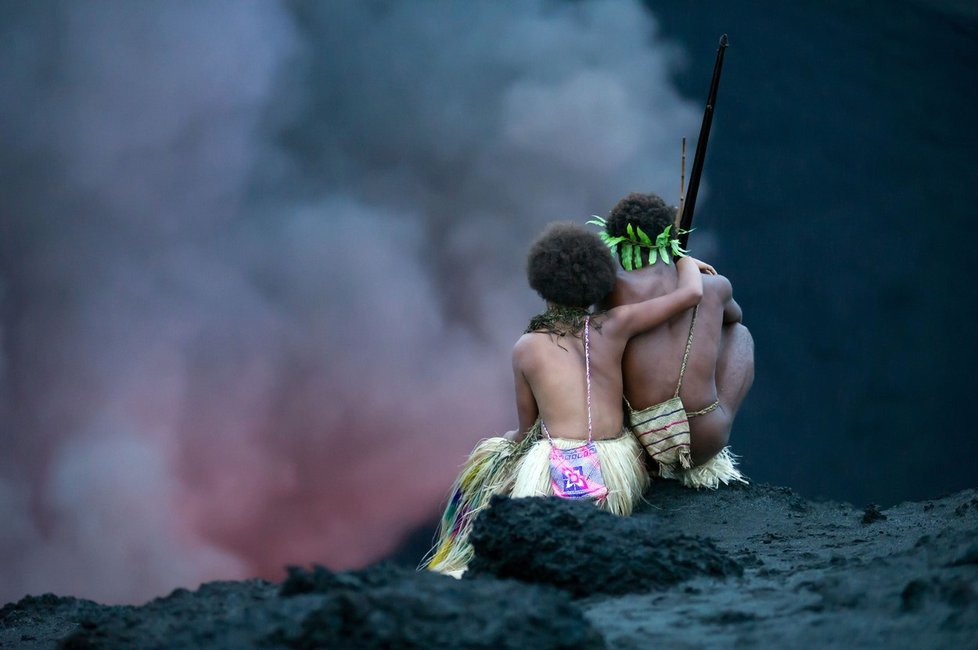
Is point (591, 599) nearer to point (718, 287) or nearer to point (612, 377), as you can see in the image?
point (612, 377)

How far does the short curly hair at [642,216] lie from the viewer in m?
4.77

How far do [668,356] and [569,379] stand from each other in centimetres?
55

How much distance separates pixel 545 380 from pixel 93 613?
2039 mm

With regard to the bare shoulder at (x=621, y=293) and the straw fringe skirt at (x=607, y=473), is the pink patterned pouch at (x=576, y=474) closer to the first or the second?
the straw fringe skirt at (x=607, y=473)

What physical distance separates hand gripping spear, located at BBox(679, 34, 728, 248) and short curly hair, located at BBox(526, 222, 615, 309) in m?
0.66

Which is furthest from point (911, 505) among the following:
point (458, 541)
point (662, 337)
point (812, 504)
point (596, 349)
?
point (458, 541)

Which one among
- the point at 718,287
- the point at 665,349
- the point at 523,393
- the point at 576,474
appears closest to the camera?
the point at 576,474

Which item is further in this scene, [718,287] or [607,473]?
[718,287]

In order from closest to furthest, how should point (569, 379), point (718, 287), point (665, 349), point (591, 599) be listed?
1. point (591, 599)
2. point (569, 379)
3. point (665, 349)
4. point (718, 287)

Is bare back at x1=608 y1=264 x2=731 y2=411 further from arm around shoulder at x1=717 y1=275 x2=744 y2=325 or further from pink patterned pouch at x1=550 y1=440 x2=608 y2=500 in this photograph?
pink patterned pouch at x1=550 y1=440 x2=608 y2=500

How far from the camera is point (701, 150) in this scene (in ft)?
16.6

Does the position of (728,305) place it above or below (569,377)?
above

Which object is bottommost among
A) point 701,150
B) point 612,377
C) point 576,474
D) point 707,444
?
point 576,474

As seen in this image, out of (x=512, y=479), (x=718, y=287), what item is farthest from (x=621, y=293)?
(x=512, y=479)
